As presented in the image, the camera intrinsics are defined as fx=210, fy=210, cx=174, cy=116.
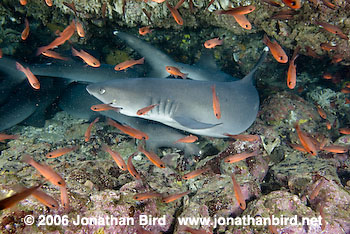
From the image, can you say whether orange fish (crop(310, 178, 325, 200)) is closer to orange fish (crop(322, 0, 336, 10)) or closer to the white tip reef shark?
the white tip reef shark

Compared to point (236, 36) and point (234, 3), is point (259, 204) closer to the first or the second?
point (234, 3)

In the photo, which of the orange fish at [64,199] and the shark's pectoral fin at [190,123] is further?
the shark's pectoral fin at [190,123]

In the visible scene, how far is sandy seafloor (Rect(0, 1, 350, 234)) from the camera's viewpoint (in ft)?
7.26

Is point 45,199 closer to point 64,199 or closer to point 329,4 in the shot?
point 64,199

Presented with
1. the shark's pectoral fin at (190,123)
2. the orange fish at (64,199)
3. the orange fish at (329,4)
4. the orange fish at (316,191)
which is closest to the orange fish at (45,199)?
the orange fish at (64,199)

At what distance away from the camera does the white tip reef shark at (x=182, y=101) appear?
338 cm

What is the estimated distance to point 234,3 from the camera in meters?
4.05

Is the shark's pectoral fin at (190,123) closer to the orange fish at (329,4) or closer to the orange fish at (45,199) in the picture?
the orange fish at (45,199)

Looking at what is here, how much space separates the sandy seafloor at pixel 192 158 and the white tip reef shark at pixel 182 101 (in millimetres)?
551

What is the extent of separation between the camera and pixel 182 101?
3.64 metres

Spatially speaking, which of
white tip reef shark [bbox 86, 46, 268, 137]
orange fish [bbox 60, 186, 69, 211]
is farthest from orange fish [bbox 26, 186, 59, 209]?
white tip reef shark [bbox 86, 46, 268, 137]

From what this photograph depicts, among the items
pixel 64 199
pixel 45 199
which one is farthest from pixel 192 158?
pixel 45 199

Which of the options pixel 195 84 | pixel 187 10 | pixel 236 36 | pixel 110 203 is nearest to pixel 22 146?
pixel 110 203

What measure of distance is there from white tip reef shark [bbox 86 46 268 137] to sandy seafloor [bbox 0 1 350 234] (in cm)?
55
